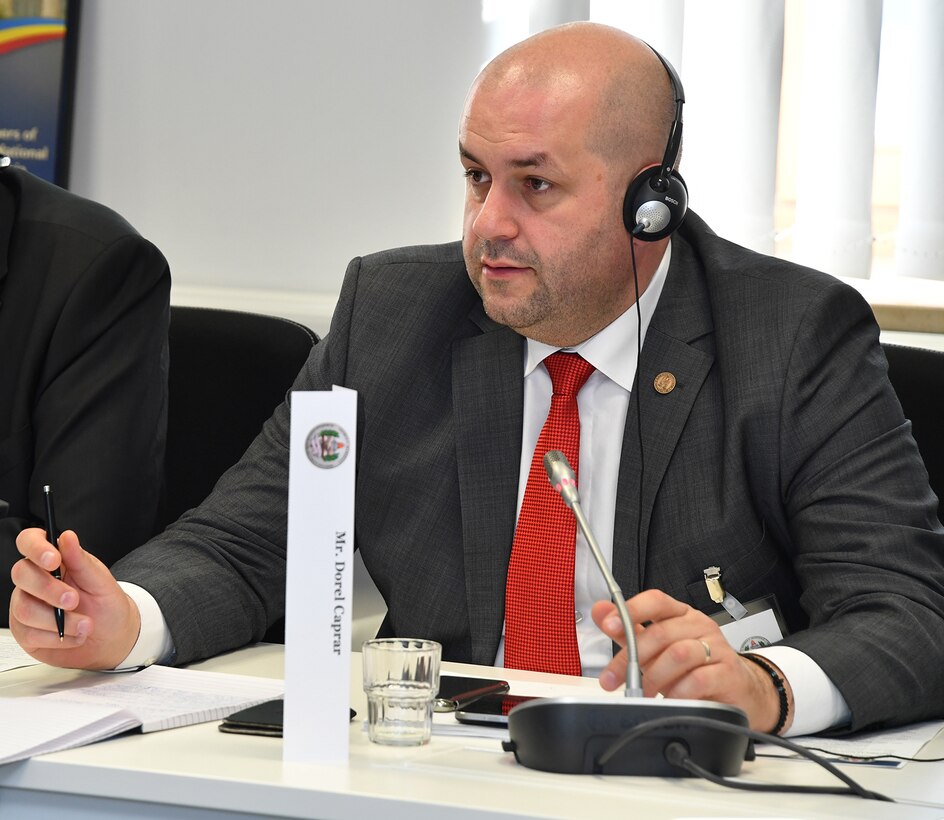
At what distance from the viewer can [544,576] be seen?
1.57m

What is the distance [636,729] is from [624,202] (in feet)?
2.74

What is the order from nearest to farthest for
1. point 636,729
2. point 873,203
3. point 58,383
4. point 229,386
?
point 636,729 → point 58,383 → point 229,386 → point 873,203

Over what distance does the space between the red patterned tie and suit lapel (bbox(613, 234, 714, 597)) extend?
0.06 m

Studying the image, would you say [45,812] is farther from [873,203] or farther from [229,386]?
[873,203]

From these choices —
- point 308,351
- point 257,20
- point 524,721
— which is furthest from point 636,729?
point 257,20

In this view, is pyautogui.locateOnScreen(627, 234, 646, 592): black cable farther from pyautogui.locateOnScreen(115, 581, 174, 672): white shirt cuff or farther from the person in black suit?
the person in black suit

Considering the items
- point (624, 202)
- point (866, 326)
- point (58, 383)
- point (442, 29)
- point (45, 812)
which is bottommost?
point (45, 812)

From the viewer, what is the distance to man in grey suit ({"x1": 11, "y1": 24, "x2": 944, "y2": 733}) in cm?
149

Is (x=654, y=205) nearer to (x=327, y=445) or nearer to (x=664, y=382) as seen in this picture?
(x=664, y=382)

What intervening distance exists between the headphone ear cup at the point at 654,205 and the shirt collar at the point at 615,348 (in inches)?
5.1

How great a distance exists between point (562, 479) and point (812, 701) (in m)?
0.33

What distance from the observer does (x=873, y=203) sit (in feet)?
7.39

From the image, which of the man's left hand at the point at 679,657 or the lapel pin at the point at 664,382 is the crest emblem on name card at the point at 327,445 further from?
the lapel pin at the point at 664,382

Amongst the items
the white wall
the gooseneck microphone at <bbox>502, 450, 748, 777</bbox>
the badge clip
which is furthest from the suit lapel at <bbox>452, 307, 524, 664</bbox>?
the white wall
